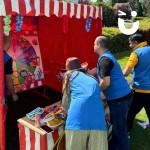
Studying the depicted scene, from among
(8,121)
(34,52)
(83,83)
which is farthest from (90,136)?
(34,52)

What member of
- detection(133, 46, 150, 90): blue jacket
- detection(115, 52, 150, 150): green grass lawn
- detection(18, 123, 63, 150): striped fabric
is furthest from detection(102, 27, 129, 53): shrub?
detection(18, 123, 63, 150): striped fabric

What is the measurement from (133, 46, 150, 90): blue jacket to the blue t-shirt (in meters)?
1.47

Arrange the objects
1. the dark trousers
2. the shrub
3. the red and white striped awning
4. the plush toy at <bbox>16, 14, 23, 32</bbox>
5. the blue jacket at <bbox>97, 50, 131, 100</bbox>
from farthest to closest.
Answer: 1. the shrub
2. the plush toy at <bbox>16, 14, 23, 32</bbox>
3. the dark trousers
4. the blue jacket at <bbox>97, 50, 131, 100</bbox>
5. the red and white striped awning

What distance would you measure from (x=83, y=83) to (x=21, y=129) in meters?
1.20

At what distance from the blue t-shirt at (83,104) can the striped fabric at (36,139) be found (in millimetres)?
507

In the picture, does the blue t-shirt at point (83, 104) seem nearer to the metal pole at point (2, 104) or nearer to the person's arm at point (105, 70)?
the person's arm at point (105, 70)

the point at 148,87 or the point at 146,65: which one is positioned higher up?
the point at 146,65

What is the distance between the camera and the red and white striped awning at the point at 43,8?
11.7 feet

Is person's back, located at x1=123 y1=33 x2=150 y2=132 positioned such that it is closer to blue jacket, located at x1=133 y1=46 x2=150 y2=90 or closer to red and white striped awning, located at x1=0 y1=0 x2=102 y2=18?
blue jacket, located at x1=133 y1=46 x2=150 y2=90

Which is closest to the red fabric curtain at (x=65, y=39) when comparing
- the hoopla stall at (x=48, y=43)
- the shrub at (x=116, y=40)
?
the hoopla stall at (x=48, y=43)

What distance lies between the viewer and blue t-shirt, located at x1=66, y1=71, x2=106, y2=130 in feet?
10.9

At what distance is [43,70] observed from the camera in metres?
6.59

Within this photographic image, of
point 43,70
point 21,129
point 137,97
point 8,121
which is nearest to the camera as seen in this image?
point 21,129

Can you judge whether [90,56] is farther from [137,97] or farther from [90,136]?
[90,136]
